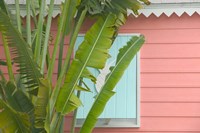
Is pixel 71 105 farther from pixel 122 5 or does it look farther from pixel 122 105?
pixel 122 105

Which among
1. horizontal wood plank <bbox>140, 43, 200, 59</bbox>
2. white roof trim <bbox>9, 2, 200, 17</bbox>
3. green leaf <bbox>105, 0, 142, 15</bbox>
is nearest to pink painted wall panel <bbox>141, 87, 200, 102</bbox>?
horizontal wood plank <bbox>140, 43, 200, 59</bbox>

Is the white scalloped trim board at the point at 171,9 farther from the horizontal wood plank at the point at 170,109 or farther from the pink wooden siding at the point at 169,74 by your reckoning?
the horizontal wood plank at the point at 170,109

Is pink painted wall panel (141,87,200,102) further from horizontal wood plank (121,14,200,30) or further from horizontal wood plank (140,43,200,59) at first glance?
horizontal wood plank (121,14,200,30)

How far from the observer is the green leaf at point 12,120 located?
2.67 meters

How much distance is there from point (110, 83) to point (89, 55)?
0.96 feet

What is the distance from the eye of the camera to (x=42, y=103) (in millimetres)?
2693

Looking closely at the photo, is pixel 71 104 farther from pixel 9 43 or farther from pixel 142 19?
pixel 142 19

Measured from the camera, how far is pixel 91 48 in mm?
2922

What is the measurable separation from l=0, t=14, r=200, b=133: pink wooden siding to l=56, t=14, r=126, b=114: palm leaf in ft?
3.05

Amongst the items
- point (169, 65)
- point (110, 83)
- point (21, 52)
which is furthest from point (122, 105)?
point (21, 52)

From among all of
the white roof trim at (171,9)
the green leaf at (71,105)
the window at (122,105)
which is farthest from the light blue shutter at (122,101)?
the green leaf at (71,105)

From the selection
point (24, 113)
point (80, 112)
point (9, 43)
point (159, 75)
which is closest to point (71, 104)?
point (24, 113)

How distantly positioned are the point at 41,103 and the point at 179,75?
155 centimetres

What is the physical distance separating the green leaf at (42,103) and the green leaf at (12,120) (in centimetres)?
7
